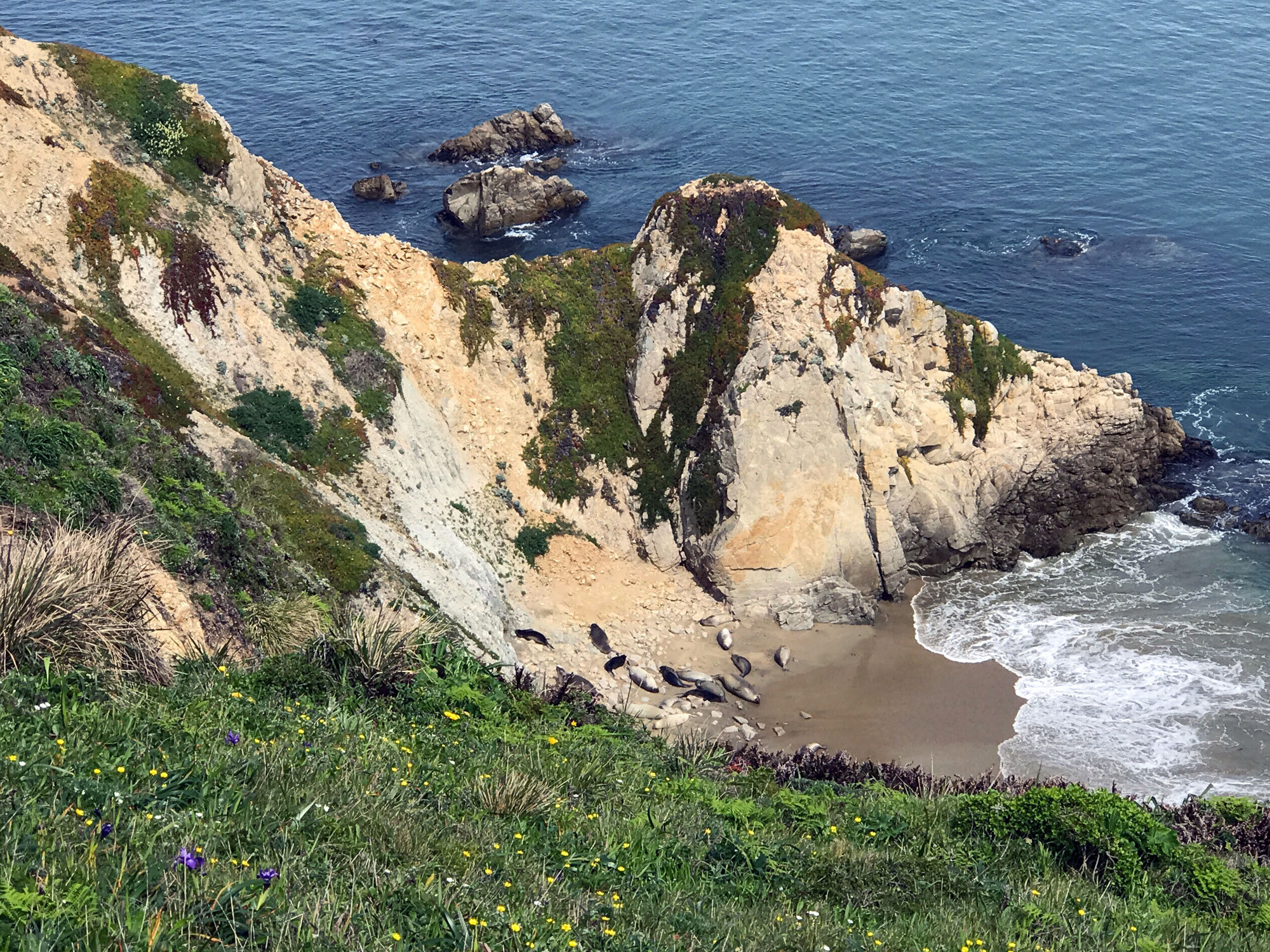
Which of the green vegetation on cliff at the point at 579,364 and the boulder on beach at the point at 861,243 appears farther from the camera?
the boulder on beach at the point at 861,243

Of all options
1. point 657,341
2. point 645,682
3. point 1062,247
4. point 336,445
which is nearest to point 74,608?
point 336,445

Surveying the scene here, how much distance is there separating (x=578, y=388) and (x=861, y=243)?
106 feet


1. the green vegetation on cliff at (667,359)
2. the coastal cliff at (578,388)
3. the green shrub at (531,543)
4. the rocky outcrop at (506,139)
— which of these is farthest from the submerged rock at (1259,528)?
the rocky outcrop at (506,139)

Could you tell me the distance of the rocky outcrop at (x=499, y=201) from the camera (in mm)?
74438

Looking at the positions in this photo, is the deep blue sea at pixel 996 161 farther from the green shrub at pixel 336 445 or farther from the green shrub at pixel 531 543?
the green shrub at pixel 336 445

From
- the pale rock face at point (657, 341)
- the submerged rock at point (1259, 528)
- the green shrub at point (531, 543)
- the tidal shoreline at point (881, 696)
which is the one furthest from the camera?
the pale rock face at point (657, 341)

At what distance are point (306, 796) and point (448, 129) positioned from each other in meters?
83.6

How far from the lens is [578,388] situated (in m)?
48.0

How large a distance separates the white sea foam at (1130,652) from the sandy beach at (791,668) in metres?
1.31

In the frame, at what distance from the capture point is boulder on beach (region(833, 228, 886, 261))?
235 feet

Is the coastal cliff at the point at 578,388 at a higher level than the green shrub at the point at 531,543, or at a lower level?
higher

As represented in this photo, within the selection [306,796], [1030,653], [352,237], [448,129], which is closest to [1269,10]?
[448,129]

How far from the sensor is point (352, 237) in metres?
46.7

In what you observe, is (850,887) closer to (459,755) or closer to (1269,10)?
(459,755)
